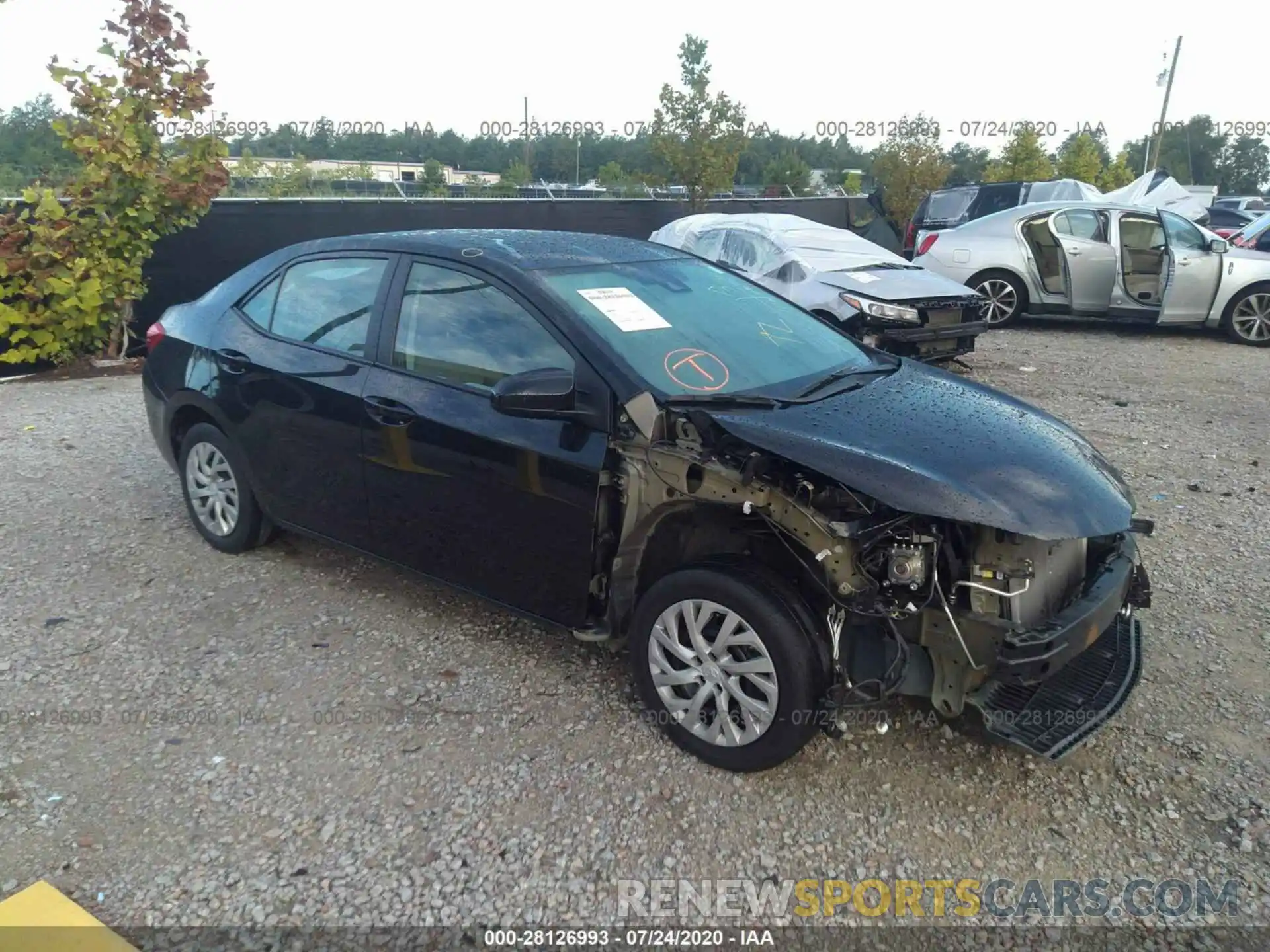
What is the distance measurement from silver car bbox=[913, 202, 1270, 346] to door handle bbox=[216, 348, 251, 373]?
9.33 m

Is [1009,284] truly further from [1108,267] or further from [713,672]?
[713,672]

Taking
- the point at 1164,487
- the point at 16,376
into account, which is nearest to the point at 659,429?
the point at 1164,487

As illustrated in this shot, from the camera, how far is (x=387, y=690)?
141 inches

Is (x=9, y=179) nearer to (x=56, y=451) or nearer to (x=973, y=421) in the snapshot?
(x=56, y=451)

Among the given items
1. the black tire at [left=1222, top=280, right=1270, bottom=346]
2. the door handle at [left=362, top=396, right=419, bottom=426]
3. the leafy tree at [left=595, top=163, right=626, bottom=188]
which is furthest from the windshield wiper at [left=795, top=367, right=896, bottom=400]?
the leafy tree at [left=595, top=163, right=626, bottom=188]

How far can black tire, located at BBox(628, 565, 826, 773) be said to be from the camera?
2828 mm

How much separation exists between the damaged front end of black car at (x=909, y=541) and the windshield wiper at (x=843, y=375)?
262 mm

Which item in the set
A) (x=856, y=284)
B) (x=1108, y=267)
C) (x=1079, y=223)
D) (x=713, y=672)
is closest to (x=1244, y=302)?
(x=1108, y=267)

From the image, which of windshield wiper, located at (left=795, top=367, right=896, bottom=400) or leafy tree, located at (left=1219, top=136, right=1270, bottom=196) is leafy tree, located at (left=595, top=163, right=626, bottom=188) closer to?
windshield wiper, located at (left=795, top=367, right=896, bottom=400)

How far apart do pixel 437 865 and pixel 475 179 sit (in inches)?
854

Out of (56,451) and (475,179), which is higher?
(475,179)

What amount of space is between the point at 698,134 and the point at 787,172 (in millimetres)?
19425

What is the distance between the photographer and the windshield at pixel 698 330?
3428 millimetres

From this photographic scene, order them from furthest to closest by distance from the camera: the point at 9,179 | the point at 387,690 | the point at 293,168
A: the point at 293,168
the point at 9,179
the point at 387,690
